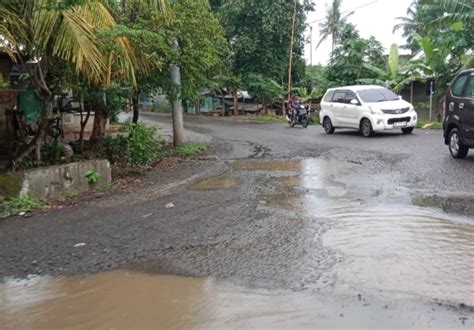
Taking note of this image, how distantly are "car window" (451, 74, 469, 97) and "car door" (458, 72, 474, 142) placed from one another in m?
0.14

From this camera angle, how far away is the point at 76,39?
772cm

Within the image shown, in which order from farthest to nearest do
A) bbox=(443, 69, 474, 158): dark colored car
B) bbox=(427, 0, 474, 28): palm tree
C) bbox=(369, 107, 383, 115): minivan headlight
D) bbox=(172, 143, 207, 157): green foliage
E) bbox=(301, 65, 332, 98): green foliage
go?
bbox=(301, 65, 332, 98): green foliage < bbox=(427, 0, 474, 28): palm tree < bbox=(369, 107, 383, 115): minivan headlight < bbox=(172, 143, 207, 157): green foliage < bbox=(443, 69, 474, 158): dark colored car

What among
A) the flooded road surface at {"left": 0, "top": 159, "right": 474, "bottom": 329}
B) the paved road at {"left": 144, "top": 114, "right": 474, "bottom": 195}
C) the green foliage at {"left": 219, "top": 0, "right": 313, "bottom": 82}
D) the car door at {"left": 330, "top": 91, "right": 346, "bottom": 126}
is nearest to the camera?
the flooded road surface at {"left": 0, "top": 159, "right": 474, "bottom": 329}

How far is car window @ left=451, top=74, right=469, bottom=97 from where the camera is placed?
10.3m

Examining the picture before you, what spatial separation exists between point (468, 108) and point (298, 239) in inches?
239

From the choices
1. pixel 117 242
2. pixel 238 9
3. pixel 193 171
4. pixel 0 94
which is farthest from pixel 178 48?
pixel 238 9

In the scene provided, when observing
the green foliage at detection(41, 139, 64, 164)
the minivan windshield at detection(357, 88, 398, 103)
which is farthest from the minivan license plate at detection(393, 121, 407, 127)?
the green foliage at detection(41, 139, 64, 164)

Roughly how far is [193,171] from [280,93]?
19.0 meters

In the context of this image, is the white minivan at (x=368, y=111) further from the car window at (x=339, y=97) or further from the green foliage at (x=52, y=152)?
the green foliage at (x=52, y=152)

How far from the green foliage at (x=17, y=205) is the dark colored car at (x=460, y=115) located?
311 inches

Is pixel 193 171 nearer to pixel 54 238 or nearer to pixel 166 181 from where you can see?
pixel 166 181

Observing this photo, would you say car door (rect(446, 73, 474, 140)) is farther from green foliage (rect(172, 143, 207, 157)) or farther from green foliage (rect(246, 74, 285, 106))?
green foliage (rect(246, 74, 285, 106))

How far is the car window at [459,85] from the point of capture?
10.3m

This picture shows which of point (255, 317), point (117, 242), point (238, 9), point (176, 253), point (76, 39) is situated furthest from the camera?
point (238, 9)
